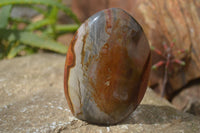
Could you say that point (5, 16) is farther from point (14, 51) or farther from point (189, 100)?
point (189, 100)

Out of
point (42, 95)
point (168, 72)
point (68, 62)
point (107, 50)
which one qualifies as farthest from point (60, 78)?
point (168, 72)

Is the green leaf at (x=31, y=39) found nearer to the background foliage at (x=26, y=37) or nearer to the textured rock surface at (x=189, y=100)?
the background foliage at (x=26, y=37)

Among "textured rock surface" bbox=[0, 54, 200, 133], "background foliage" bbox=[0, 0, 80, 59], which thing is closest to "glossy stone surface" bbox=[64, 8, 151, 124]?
"textured rock surface" bbox=[0, 54, 200, 133]

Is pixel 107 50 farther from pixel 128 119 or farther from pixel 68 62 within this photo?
pixel 128 119

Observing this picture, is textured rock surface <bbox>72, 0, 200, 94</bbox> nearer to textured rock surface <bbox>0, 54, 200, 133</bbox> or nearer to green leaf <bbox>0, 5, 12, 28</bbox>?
textured rock surface <bbox>0, 54, 200, 133</bbox>

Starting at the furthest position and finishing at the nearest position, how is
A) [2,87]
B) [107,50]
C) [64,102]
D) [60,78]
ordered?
[60,78], [2,87], [64,102], [107,50]
